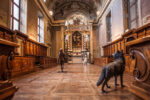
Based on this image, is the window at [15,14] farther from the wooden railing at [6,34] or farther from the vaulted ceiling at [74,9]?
the vaulted ceiling at [74,9]

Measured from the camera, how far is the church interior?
6.39 feet

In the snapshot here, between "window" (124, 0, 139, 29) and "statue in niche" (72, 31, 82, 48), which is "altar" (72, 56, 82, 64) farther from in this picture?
"window" (124, 0, 139, 29)

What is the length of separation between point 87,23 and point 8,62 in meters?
15.9

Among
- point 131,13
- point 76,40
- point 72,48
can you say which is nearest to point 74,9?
point 76,40

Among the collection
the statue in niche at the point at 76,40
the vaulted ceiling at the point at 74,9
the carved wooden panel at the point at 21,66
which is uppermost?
the vaulted ceiling at the point at 74,9

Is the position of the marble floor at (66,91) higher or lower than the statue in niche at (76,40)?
lower

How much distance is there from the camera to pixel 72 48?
1647 centimetres

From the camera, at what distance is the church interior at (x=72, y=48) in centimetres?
195

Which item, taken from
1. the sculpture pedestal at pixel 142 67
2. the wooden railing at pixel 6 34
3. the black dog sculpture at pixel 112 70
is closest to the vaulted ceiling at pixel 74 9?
the wooden railing at pixel 6 34

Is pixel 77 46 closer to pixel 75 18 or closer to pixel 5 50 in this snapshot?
pixel 75 18

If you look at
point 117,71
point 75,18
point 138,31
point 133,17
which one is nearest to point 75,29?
point 75,18

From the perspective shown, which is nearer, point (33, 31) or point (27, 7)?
point (27, 7)

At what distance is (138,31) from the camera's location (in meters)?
5.20

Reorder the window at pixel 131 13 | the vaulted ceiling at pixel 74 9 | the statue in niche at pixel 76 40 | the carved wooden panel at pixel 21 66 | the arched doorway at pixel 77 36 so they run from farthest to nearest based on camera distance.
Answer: the vaulted ceiling at pixel 74 9
the statue in niche at pixel 76 40
the arched doorway at pixel 77 36
the window at pixel 131 13
the carved wooden panel at pixel 21 66
